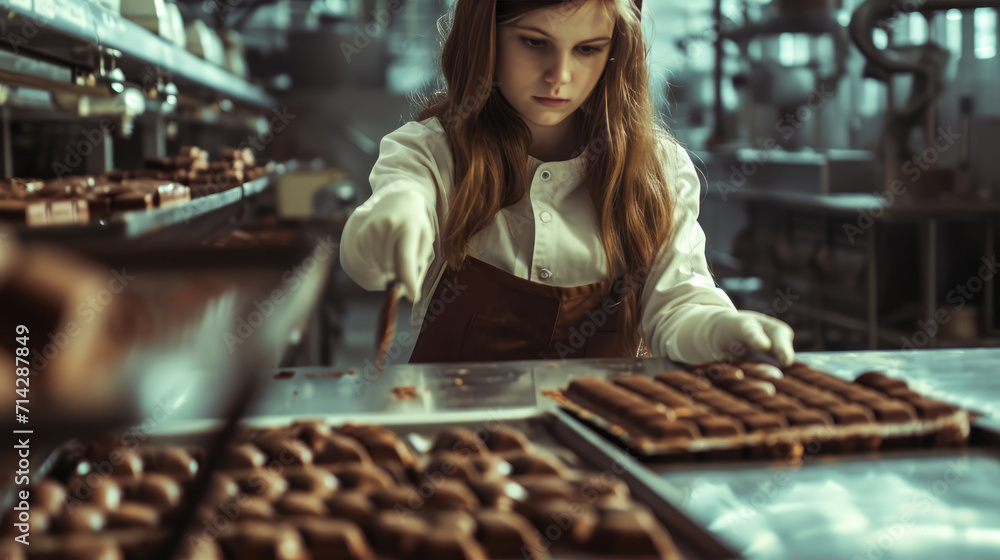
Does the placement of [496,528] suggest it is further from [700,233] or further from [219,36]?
[219,36]

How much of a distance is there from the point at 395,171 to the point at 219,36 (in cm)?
340

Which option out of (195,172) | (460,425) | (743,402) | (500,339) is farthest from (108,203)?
(743,402)

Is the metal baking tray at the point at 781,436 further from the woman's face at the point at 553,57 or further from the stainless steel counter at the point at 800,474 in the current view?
the woman's face at the point at 553,57

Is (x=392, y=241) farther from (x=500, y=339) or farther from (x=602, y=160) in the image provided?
(x=602, y=160)

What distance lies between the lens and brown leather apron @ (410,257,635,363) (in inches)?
66.5

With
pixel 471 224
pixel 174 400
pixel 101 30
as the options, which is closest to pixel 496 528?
pixel 174 400

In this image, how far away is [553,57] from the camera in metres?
1.50

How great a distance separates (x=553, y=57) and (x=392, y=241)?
19.0 inches

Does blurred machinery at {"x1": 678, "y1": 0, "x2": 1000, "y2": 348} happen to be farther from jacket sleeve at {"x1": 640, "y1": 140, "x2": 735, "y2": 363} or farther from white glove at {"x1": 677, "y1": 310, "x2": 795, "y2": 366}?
white glove at {"x1": 677, "y1": 310, "x2": 795, "y2": 366}

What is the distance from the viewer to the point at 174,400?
1170 millimetres

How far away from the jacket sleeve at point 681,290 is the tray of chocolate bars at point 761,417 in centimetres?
27

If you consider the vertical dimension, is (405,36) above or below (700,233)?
above

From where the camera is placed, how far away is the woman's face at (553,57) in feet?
4.82

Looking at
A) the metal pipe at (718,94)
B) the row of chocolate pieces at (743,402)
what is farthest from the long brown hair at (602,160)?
the metal pipe at (718,94)
